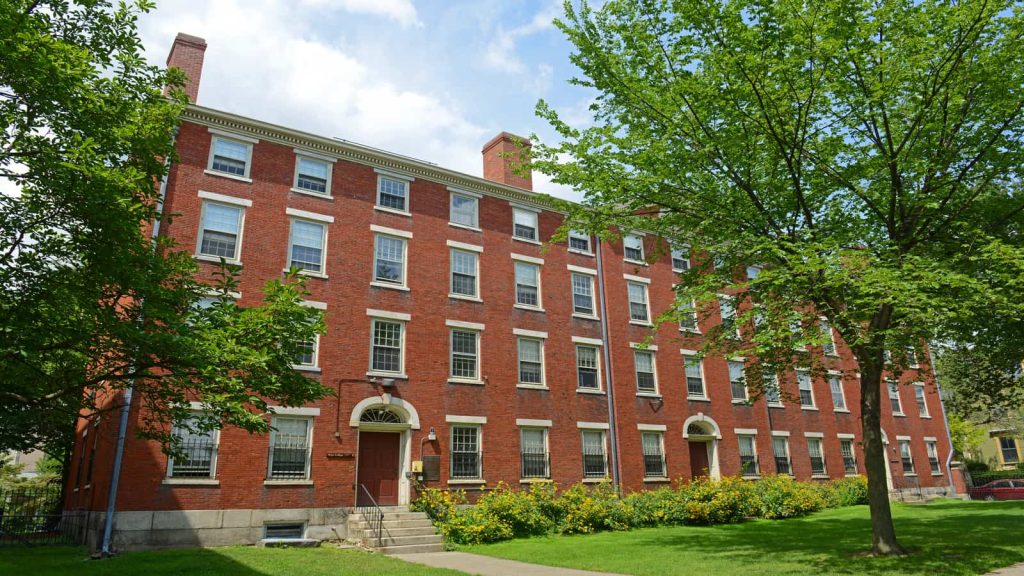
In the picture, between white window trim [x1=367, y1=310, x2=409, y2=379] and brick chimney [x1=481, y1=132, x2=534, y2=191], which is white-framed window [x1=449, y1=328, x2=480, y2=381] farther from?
brick chimney [x1=481, y1=132, x2=534, y2=191]

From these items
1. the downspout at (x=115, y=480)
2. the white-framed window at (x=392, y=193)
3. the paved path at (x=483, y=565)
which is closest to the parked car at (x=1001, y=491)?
the paved path at (x=483, y=565)

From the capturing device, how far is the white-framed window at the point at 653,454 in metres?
25.6

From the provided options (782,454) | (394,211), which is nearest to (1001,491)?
(782,454)

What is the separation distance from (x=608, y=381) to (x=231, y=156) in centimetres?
1556

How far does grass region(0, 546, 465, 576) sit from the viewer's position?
41.5ft

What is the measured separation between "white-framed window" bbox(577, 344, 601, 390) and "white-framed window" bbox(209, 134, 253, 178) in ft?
44.5

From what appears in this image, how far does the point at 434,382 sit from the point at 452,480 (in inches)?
125

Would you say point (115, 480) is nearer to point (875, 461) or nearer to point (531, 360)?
point (531, 360)

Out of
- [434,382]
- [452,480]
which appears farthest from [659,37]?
[452,480]

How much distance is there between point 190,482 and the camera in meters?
17.4

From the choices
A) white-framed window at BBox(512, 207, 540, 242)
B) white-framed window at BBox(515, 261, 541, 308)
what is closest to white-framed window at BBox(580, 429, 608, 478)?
white-framed window at BBox(515, 261, 541, 308)

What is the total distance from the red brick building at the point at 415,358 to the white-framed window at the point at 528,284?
0.19ft

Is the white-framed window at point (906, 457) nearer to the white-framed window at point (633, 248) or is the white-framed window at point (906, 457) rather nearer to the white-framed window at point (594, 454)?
the white-framed window at point (633, 248)

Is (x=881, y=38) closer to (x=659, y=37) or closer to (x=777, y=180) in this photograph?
(x=777, y=180)
